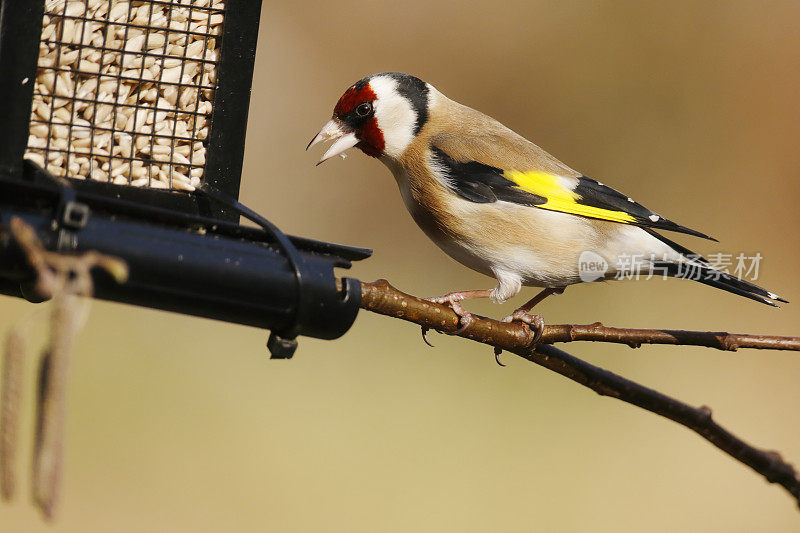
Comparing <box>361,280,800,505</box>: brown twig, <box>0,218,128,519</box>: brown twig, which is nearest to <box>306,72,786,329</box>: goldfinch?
<box>361,280,800,505</box>: brown twig

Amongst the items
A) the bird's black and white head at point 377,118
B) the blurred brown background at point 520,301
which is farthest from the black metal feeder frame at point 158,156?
the blurred brown background at point 520,301

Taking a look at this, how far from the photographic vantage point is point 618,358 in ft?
18.7

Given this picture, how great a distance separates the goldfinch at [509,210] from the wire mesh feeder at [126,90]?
1.99 feet

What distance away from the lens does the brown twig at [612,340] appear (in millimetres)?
1948

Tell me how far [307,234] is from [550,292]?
111 inches

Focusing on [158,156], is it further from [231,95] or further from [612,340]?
[612,340]

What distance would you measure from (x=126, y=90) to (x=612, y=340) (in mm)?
1418

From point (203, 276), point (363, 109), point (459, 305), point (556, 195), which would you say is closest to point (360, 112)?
point (363, 109)

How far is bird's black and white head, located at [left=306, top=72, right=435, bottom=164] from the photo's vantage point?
3.05m

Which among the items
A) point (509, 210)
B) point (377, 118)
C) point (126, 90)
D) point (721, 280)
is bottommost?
point (721, 280)

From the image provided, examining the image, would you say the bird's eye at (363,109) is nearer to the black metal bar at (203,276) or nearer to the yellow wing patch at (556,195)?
the yellow wing patch at (556,195)

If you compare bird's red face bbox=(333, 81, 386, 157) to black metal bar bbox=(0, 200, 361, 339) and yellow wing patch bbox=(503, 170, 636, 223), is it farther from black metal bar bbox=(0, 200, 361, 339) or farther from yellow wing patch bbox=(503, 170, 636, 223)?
black metal bar bbox=(0, 200, 361, 339)

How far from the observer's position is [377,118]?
3.06 m

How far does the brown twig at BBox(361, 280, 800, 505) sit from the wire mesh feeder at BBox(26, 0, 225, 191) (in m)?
0.72
